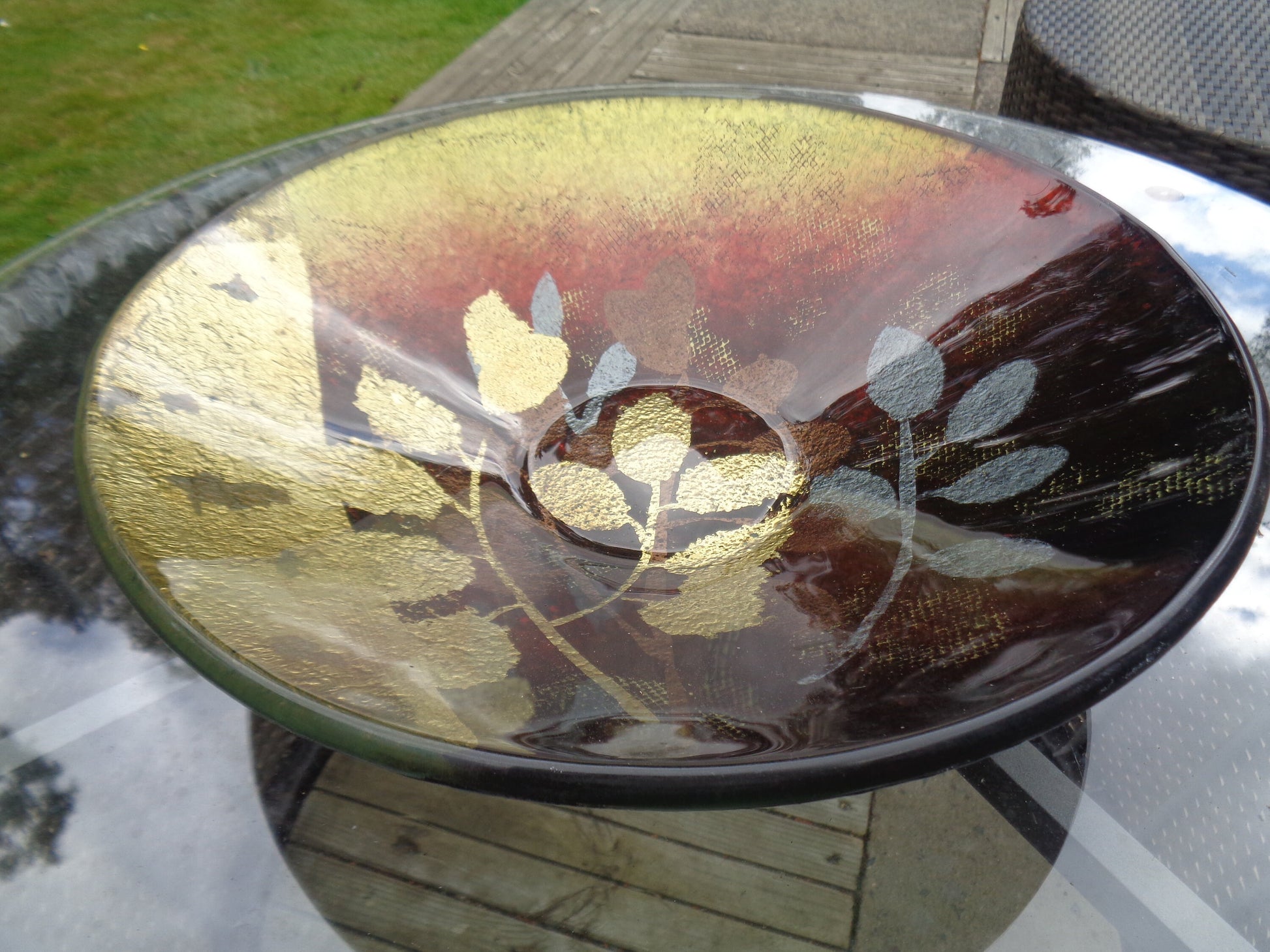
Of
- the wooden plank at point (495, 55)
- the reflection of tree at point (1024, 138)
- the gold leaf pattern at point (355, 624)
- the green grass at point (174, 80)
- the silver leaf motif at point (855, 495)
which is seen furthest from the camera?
the wooden plank at point (495, 55)

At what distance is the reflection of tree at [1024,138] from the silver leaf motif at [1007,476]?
37cm

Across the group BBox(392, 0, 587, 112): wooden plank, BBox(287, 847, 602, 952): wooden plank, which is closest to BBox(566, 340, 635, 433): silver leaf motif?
BBox(287, 847, 602, 952): wooden plank

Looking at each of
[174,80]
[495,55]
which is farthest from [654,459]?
[174,80]

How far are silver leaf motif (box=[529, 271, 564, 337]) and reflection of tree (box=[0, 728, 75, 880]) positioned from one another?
1.37 ft

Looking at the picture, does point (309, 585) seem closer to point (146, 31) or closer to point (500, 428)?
point (500, 428)

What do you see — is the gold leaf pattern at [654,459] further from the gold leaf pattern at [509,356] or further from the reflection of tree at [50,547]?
the reflection of tree at [50,547]

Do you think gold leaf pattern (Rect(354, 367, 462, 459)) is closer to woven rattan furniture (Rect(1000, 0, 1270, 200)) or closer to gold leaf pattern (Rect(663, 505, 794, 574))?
gold leaf pattern (Rect(663, 505, 794, 574))

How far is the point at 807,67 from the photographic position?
2420 millimetres

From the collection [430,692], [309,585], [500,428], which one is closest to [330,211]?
[500,428]

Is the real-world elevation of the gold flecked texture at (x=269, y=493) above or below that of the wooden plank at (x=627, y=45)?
below

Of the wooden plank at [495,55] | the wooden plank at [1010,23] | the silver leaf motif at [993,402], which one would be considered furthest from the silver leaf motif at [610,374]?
the wooden plank at [1010,23]

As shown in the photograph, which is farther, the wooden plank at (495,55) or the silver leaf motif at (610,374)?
the wooden plank at (495,55)

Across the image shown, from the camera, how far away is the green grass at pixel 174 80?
207cm

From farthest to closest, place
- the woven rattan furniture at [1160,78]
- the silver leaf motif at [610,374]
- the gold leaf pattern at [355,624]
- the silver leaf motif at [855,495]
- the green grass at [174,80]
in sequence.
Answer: the green grass at [174,80] < the woven rattan furniture at [1160,78] < the silver leaf motif at [610,374] < the silver leaf motif at [855,495] < the gold leaf pattern at [355,624]
